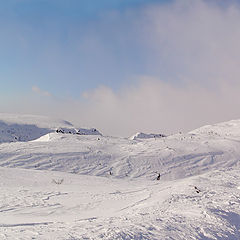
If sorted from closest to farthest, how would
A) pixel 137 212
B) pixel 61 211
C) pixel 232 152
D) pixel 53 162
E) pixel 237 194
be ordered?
pixel 137 212 → pixel 61 211 → pixel 237 194 → pixel 53 162 → pixel 232 152

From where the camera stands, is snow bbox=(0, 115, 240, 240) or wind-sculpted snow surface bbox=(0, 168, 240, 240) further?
snow bbox=(0, 115, 240, 240)

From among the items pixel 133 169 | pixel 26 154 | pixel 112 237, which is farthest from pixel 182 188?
pixel 26 154

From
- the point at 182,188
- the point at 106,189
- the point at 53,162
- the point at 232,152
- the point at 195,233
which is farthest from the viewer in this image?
the point at 232,152

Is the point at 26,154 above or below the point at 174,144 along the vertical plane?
below

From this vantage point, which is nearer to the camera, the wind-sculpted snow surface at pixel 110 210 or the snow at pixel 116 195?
the wind-sculpted snow surface at pixel 110 210

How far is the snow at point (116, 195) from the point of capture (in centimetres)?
546

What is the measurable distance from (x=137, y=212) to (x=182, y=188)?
3663mm

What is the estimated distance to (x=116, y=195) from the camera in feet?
32.7

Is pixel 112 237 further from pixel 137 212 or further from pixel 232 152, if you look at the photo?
pixel 232 152

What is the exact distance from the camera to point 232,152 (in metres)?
23.2

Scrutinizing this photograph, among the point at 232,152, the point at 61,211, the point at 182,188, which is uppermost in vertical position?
the point at 232,152

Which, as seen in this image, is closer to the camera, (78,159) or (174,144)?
(78,159)

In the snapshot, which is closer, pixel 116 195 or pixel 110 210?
pixel 110 210

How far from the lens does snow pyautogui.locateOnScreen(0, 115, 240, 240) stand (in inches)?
215
